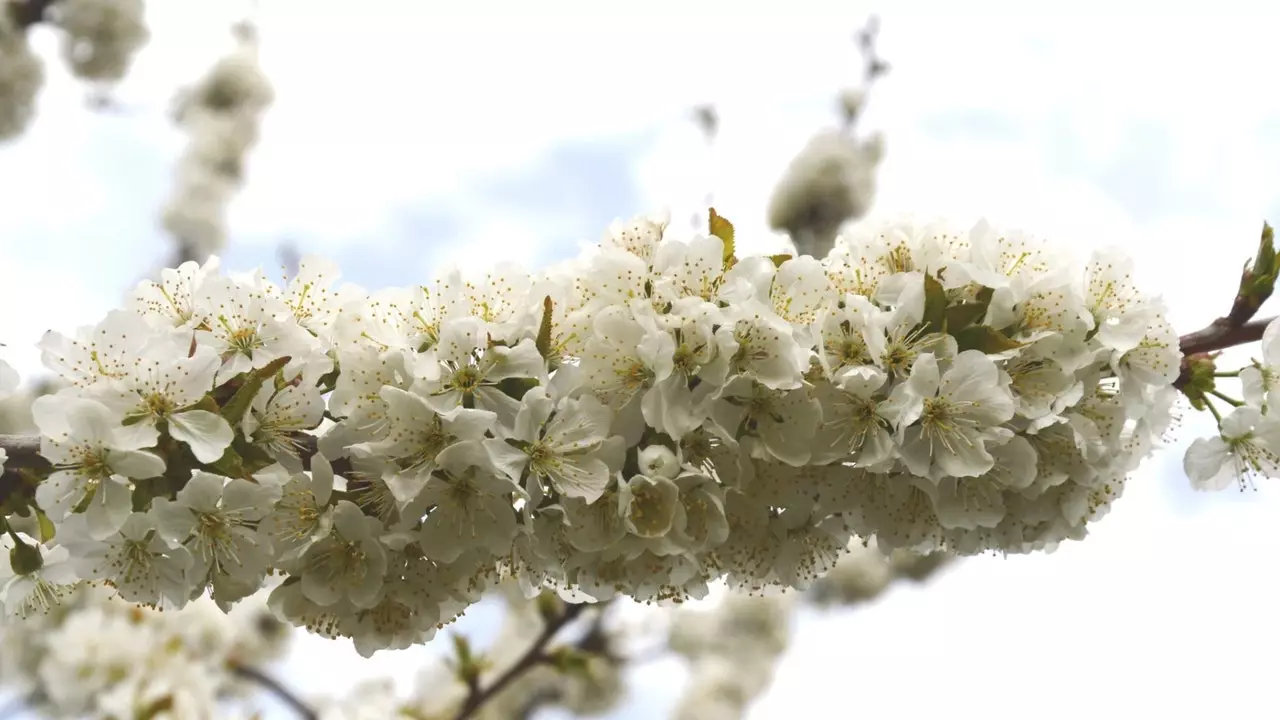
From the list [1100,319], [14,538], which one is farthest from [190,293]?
[1100,319]

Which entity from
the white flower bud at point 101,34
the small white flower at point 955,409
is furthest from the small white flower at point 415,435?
the white flower bud at point 101,34

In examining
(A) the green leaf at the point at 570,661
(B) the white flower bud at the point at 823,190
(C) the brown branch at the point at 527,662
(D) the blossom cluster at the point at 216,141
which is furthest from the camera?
(D) the blossom cluster at the point at 216,141

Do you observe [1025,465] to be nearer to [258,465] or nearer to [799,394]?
[799,394]

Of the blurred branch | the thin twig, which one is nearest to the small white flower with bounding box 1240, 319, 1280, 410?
the thin twig

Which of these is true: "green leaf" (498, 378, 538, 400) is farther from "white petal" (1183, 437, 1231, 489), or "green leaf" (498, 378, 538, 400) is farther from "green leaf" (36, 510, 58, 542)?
"white petal" (1183, 437, 1231, 489)

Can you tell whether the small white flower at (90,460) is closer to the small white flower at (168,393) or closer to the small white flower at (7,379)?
the small white flower at (168,393)
